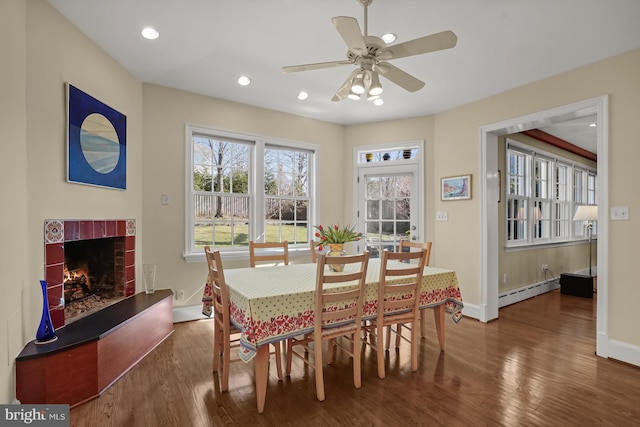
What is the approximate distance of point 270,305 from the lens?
6.55 ft

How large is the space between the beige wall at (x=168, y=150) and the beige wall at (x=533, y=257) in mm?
871

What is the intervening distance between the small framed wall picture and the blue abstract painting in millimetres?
3874

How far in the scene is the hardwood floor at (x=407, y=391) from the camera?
1.97 m

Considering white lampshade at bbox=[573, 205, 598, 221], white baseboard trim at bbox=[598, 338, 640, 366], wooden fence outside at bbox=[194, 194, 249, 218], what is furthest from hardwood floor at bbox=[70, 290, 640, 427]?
white lampshade at bbox=[573, 205, 598, 221]

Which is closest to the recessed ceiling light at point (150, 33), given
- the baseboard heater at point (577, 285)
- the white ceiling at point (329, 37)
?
the white ceiling at point (329, 37)

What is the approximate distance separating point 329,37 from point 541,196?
4.81 meters

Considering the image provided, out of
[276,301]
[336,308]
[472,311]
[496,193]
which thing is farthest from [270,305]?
[496,193]

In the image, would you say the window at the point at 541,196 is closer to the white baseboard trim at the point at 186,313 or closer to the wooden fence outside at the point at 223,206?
the wooden fence outside at the point at 223,206

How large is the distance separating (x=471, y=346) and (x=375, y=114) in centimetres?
319

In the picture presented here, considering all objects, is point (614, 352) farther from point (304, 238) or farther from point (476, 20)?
point (304, 238)

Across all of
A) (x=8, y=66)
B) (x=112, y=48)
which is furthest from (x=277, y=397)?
(x=112, y=48)

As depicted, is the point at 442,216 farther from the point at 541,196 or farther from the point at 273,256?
the point at 273,256

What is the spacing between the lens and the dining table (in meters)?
1.94

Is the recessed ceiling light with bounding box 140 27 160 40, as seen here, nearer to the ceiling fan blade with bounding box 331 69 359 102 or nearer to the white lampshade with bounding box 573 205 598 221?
the ceiling fan blade with bounding box 331 69 359 102
